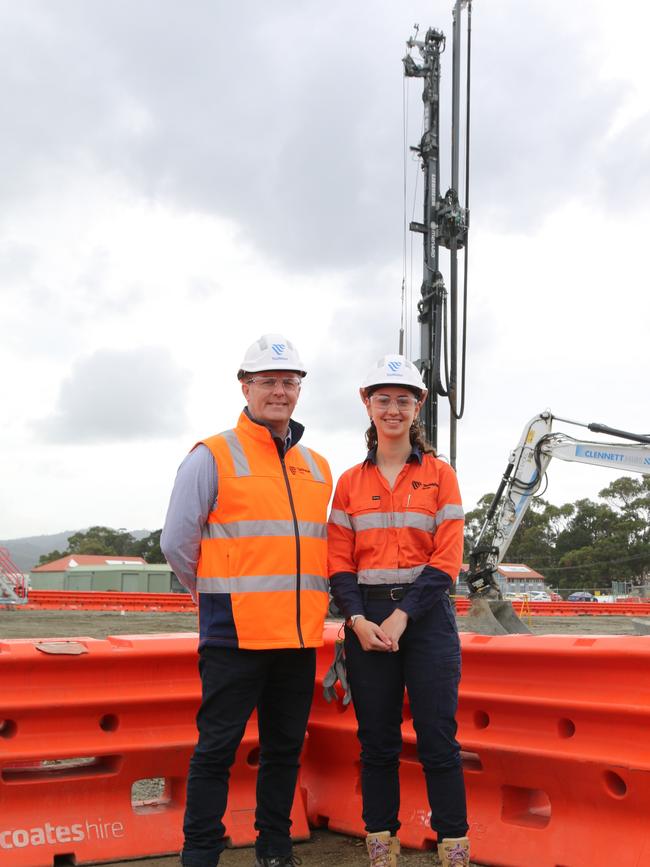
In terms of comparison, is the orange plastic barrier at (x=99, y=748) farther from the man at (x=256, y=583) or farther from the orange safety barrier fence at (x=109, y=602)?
the orange safety barrier fence at (x=109, y=602)

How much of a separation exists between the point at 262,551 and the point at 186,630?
1900 cm

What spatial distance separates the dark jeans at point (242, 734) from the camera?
357cm

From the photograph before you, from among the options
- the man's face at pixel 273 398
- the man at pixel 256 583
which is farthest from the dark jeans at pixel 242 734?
the man's face at pixel 273 398

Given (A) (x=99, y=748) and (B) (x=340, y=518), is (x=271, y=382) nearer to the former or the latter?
(B) (x=340, y=518)

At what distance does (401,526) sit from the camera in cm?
382

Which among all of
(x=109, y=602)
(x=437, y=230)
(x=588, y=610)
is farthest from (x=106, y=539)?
(x=437, y=230)

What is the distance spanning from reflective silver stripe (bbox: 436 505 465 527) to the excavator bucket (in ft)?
33.0

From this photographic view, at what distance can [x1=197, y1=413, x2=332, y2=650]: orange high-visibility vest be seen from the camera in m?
3.66

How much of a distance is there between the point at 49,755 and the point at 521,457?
12084mm

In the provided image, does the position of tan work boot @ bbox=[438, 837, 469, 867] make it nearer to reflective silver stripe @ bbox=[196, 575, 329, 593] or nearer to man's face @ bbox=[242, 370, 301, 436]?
reflective silver stripe @ bbox=[196, 575, 329, 593]

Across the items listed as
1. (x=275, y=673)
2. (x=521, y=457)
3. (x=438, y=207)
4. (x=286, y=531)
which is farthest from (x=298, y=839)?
(x=438, y=207)

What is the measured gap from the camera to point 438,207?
1594cm

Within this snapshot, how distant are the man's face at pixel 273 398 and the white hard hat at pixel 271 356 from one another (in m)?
0.04

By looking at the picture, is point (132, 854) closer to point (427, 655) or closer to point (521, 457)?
point (427, 655)
